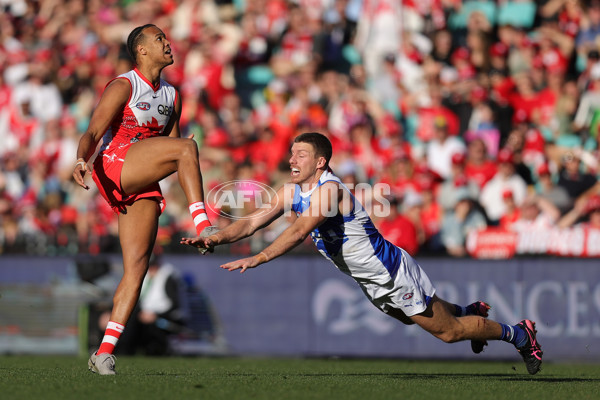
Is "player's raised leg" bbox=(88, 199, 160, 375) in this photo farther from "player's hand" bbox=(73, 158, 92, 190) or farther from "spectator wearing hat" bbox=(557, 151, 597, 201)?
"spectator wearing hat" bbox=(557, 151, 597, 201)

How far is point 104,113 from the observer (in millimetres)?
7734

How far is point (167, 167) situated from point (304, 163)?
3.48 feet

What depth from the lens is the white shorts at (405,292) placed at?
7.89 meters

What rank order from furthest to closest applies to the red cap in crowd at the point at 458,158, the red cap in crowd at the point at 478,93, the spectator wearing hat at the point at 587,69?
the red cap in crowd at the point at 478,93 → the spectator wearing hat at the point at 587,69 → the red cap in crowd at the point at 458,158

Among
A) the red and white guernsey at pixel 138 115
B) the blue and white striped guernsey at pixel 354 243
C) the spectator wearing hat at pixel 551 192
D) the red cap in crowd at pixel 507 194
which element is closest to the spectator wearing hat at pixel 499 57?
the spectator wearing hat at pixel 551 192

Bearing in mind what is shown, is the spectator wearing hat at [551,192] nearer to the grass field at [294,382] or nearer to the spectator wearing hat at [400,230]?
the spectator wearing hat at [400,230]

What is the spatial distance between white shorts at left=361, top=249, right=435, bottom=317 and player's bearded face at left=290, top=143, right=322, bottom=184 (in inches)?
41.3

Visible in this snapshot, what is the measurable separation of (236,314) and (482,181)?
13.0 feet

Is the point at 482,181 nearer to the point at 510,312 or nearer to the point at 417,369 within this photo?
the point at 510,312

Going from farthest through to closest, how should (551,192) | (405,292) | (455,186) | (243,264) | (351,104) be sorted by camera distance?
1. (351,104)
2. (455,186)
3. (551,192)
4. (405,292)
5. (243,264)

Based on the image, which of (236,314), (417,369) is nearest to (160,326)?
(236,314)

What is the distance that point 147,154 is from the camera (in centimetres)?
767

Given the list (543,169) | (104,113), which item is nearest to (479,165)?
(543,169)

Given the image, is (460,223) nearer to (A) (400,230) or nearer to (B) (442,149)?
(A) (400,230)
